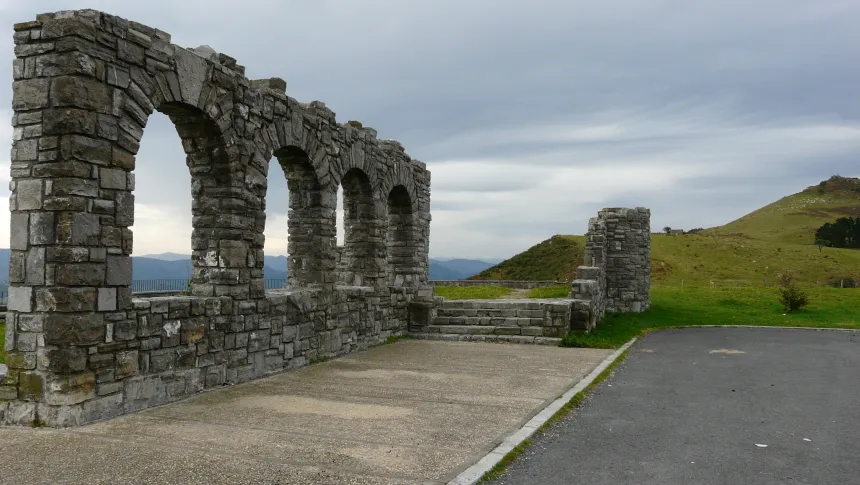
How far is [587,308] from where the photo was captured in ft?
52.0

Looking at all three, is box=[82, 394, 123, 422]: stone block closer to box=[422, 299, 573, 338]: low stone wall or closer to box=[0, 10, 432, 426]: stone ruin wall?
box=[0, 10, 432, 426]: stone ruin wall

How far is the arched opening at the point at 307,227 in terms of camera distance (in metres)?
12.0

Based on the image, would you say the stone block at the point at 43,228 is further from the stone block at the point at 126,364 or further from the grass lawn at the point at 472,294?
the grass lawn at the point at 472,294

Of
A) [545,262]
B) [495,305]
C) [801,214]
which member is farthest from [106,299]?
[801,214]

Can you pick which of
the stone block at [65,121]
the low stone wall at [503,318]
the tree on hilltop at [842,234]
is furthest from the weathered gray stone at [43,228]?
the tree on hilltop at [842,234]

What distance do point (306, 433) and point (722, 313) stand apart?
64.1 ft

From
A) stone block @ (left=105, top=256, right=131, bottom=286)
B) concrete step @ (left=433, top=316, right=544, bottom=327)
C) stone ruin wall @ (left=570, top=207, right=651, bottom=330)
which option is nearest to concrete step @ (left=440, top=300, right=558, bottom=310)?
concrete step @ (left=433, top=316, right=544, bottom=327)

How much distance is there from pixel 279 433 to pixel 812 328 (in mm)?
17763

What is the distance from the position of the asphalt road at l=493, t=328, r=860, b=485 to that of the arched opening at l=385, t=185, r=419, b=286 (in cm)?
582

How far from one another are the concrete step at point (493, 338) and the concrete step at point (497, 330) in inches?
6.6

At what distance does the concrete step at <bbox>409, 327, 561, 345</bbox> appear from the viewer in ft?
49.1

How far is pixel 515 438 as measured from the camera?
21.7 feet

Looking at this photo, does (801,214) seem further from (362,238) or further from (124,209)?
(124,209)

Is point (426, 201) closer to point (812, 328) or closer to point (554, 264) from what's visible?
point (812, 328)
